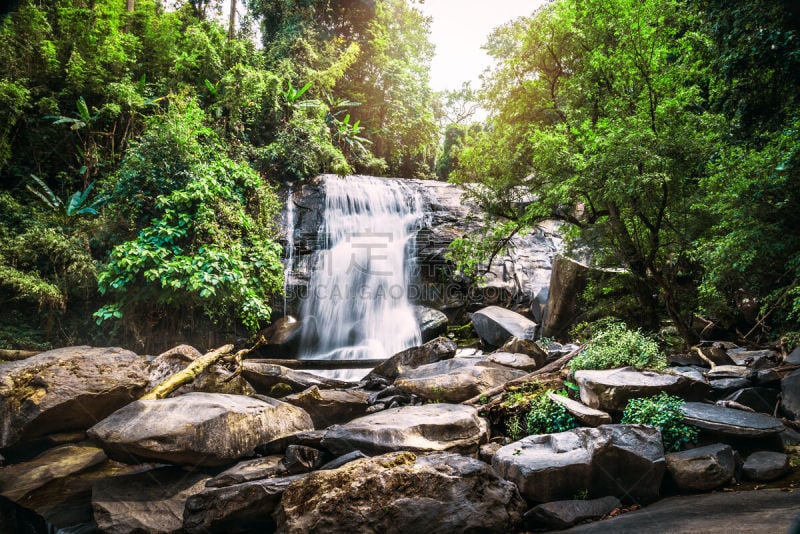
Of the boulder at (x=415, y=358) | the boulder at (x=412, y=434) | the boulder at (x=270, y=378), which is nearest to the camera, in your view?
the boulder at (x=412, y=434)

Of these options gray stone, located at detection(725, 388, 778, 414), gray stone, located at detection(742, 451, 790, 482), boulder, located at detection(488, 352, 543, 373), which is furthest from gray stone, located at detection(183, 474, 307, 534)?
gray stone, located at detection(725, 388, 778, 414)

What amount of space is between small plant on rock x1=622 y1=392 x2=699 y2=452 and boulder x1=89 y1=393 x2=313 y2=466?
426 cm

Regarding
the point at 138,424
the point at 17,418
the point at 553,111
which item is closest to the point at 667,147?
the point at 553,111

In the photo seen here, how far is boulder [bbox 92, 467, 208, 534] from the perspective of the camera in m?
4.14

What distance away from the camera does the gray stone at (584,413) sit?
4758mm

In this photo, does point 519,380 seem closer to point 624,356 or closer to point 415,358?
point 624,356

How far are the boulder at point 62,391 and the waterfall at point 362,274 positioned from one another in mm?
6665

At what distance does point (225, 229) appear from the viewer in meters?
10.9

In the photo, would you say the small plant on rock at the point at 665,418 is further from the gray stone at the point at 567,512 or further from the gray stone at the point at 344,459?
the gray stone at the point at 344,459

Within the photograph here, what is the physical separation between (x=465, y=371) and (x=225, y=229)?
7651 millimetres

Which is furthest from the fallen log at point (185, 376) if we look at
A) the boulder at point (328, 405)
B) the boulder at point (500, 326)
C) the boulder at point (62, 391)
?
the boulder at point (500, 326)

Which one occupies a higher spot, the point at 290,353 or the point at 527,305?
the point at 527,305

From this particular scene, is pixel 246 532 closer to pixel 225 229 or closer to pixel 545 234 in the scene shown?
pixel 225 229

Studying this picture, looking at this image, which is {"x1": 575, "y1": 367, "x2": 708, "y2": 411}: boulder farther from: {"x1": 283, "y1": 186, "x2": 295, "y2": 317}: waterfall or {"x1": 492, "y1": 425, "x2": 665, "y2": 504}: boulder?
{"x1": 283, "y1": 186, "x2": 295, "y2": 317}: waterfall
